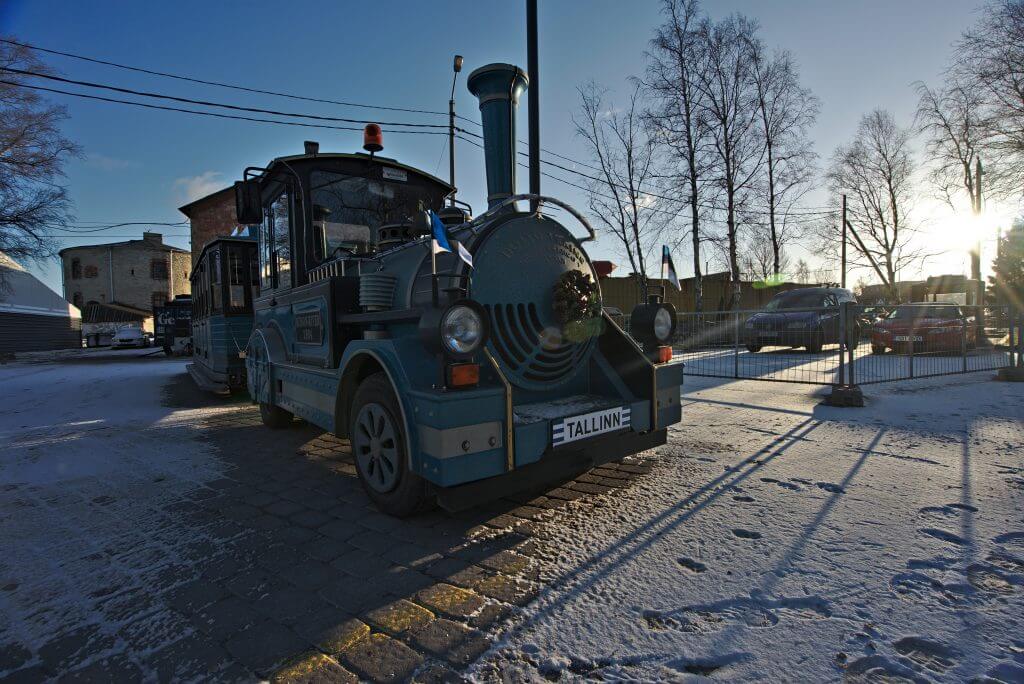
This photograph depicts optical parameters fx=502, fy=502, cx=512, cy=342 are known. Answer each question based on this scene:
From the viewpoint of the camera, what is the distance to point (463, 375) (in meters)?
2.75

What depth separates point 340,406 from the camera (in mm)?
3709

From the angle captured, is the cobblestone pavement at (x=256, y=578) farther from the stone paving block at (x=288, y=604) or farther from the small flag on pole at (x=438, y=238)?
the small flag on pole at (x=438, y=238)

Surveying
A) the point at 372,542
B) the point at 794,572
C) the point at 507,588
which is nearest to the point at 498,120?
the point at 372,542

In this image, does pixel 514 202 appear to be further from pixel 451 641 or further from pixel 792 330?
pixel 792 330

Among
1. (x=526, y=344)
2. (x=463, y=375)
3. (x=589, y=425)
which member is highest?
(x=526, y=344)

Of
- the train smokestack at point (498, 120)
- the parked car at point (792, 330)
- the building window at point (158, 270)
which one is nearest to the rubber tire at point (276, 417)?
the train smokestack at point (498, 120)

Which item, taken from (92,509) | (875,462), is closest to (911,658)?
(875,462)

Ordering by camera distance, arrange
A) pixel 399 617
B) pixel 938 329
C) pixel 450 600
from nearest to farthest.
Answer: pixel 399 617
pixel 450 600
pixel 938 329

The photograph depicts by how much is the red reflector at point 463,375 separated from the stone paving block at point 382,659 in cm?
123

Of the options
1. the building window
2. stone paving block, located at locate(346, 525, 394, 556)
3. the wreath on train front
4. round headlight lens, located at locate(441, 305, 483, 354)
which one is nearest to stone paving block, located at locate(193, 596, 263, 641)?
stone paving block, located at locate(346, 525, 394, 556)

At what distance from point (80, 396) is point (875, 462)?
481 inches

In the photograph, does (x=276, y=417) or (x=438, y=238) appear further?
(x=276, y=417)

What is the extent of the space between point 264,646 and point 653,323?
315 centimetres

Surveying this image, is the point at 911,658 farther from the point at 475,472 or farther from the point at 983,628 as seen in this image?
the point at 475,472
